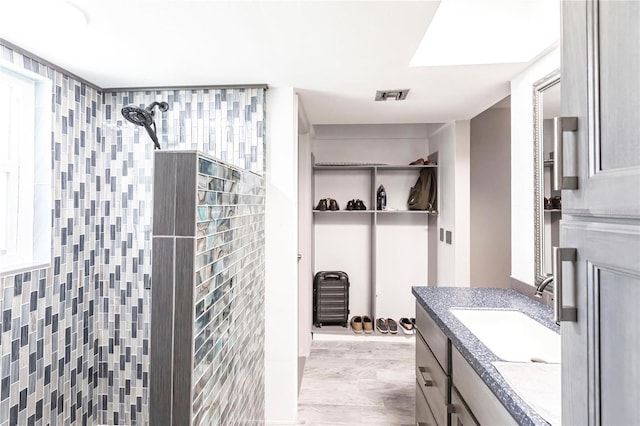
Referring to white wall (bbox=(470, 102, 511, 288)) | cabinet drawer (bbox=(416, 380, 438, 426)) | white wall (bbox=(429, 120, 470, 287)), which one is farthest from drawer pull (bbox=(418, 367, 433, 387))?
white wall (bbox=(470, 102, 511, 288))

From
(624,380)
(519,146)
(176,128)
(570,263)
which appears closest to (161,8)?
(176,128)

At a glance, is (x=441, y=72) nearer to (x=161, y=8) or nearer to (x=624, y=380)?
(x=161, y=8)

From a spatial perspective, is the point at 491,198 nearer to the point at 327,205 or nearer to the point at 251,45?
the point at 327,205

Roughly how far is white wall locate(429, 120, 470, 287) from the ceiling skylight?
124 cm

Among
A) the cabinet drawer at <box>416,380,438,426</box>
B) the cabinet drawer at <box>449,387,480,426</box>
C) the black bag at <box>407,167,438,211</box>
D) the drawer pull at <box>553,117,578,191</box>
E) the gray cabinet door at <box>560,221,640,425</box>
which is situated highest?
the black bag at <box>407,167,438,211</box>

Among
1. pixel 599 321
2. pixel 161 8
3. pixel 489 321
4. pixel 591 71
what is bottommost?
pixel 489 321

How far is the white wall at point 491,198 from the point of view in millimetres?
3207

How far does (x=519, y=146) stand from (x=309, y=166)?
184cm

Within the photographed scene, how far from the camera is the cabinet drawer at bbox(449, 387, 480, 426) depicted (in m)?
1.24

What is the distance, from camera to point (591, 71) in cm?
50

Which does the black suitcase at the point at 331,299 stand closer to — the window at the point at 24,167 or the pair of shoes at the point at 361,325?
the pair of shoes at the point at 361,325

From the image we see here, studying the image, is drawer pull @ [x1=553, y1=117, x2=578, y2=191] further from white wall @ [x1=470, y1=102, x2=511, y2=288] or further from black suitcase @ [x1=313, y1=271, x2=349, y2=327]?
black suitcase @ [x1=313, y1=271, x2=349, y2=327]

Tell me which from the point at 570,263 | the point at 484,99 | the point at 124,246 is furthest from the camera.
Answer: the point at 484,99

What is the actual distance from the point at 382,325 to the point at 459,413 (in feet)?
8.05
